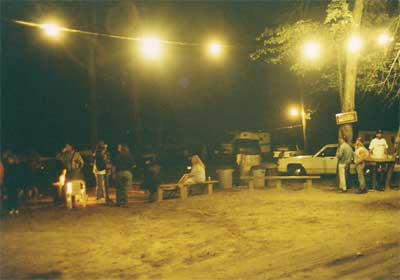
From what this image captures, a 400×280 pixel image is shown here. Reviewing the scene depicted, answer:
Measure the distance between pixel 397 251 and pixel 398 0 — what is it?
13.0m

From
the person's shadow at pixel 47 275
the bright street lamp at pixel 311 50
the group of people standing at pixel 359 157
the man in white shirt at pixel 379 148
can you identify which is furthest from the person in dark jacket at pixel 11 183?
the man in white shirt at pixel 379 148

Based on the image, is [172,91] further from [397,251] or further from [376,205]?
[397,251]

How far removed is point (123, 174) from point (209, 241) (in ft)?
15.6

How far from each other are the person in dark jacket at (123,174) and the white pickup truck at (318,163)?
10.5m

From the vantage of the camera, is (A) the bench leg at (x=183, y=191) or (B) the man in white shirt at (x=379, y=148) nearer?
(A) the bench leg at (x=183, y=191)

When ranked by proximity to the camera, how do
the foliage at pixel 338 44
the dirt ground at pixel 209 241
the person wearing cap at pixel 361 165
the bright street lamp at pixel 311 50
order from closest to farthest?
1. the dirt ground at pixel 209 241
2. the person wearing cap at pixel 361 165
3. the foliage at pixel 338 44
4. the bright street lamp at pixel 311 50

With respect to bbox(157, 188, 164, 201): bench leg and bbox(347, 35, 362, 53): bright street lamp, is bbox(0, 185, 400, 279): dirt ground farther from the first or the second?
bbox(347, 35, 362, 53): bright street lamp

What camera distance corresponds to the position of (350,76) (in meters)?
15.8

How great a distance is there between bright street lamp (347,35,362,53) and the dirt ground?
18.2 ft

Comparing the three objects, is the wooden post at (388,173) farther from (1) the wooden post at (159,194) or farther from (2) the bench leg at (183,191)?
(1) the wooden post at (159,194)

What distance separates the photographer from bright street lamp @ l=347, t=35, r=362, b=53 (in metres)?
15.1

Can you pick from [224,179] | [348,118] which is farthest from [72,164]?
[348,118]

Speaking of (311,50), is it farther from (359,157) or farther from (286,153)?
(286,153)

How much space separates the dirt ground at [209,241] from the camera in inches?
268
